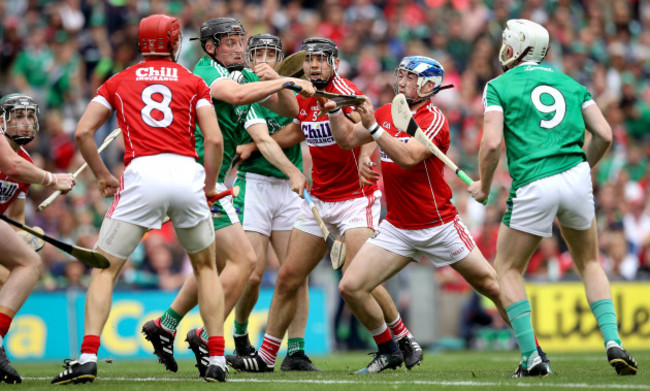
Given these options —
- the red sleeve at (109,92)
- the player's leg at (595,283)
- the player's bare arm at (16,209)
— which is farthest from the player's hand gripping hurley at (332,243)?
the player's bare arm at (16,209)

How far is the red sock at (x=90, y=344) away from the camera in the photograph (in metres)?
6.58

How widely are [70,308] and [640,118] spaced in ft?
38.0

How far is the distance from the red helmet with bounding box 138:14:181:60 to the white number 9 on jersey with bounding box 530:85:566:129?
101 inches

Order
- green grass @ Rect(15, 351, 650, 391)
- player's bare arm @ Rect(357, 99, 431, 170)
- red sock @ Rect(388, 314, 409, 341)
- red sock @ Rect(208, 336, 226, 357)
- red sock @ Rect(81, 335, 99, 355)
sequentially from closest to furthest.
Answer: green grass @ Rect(15, 351, 650, 391) < red sock @ Rect(81, 335, 99, 355) < red sock @ Rect(208, 336, 226, 357) < player's bare arm @ Rect(357, 99, 431, 170) < red sock @ Rect(388, 314, 409, 341)

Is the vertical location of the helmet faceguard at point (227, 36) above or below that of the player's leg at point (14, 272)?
above

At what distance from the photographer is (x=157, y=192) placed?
6.61 m

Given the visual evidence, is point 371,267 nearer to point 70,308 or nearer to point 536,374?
point 536,374

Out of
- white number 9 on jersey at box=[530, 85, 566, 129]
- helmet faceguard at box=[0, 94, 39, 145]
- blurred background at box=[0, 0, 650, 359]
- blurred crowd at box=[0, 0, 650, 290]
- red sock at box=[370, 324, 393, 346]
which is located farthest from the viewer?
blurred crowd at box=[0, 0, 650, 290]

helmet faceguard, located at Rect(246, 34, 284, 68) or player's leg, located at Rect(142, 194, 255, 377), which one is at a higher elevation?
helmet faceguard, located at Rect(246, 34, 284, 68)

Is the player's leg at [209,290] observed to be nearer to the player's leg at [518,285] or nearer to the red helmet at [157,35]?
the red helmet at [157,35]

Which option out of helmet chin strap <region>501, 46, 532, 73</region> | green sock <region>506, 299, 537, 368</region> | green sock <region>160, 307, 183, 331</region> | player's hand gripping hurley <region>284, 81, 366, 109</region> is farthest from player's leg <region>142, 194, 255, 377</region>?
helmet chin strap <region>501, 46, 532, 73</region>

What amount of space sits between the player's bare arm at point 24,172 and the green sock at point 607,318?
12.9 feet

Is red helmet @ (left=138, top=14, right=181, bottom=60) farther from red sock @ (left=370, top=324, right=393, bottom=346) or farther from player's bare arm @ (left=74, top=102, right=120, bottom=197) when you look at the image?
red sock @ (left=370, top=324, right=393, bottom=346)

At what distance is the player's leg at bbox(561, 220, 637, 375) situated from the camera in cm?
707
